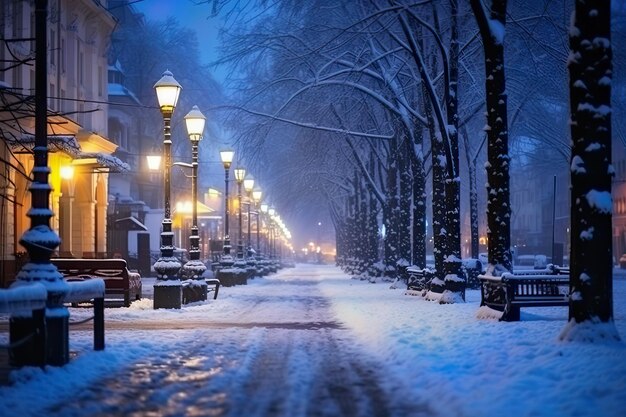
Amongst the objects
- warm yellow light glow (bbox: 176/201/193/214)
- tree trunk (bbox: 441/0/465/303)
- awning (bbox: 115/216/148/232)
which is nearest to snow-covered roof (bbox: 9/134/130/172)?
awning (bbox: 115/216/148/232)

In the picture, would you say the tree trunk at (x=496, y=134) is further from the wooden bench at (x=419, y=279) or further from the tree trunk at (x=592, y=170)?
the wooden bench at (x=419, y=279)

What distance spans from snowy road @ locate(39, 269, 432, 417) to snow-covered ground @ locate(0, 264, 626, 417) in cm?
2

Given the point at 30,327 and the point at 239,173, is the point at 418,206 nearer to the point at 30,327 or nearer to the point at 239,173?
the point at 239,173

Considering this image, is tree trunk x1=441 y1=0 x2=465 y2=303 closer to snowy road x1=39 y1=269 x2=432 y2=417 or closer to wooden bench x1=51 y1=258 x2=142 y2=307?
snowy road x1=39 y1=269 x2=432 y2=417

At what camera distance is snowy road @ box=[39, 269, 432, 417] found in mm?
7566

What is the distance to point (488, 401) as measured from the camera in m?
7.45

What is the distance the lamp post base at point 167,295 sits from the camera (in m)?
20.2

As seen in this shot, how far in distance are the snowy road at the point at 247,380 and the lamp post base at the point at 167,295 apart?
15.5 ft

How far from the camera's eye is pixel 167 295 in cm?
2020

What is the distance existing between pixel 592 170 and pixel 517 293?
511 cm

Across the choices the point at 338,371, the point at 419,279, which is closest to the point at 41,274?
the point at 338,371

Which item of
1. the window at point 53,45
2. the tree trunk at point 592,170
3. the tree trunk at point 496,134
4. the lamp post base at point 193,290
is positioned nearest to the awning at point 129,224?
the window at point 53,45

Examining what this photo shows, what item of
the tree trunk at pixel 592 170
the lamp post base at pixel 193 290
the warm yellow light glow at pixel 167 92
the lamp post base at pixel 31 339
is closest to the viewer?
the lamp post base at pixel 31 339

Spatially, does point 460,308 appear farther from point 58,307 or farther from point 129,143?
point 129,143
